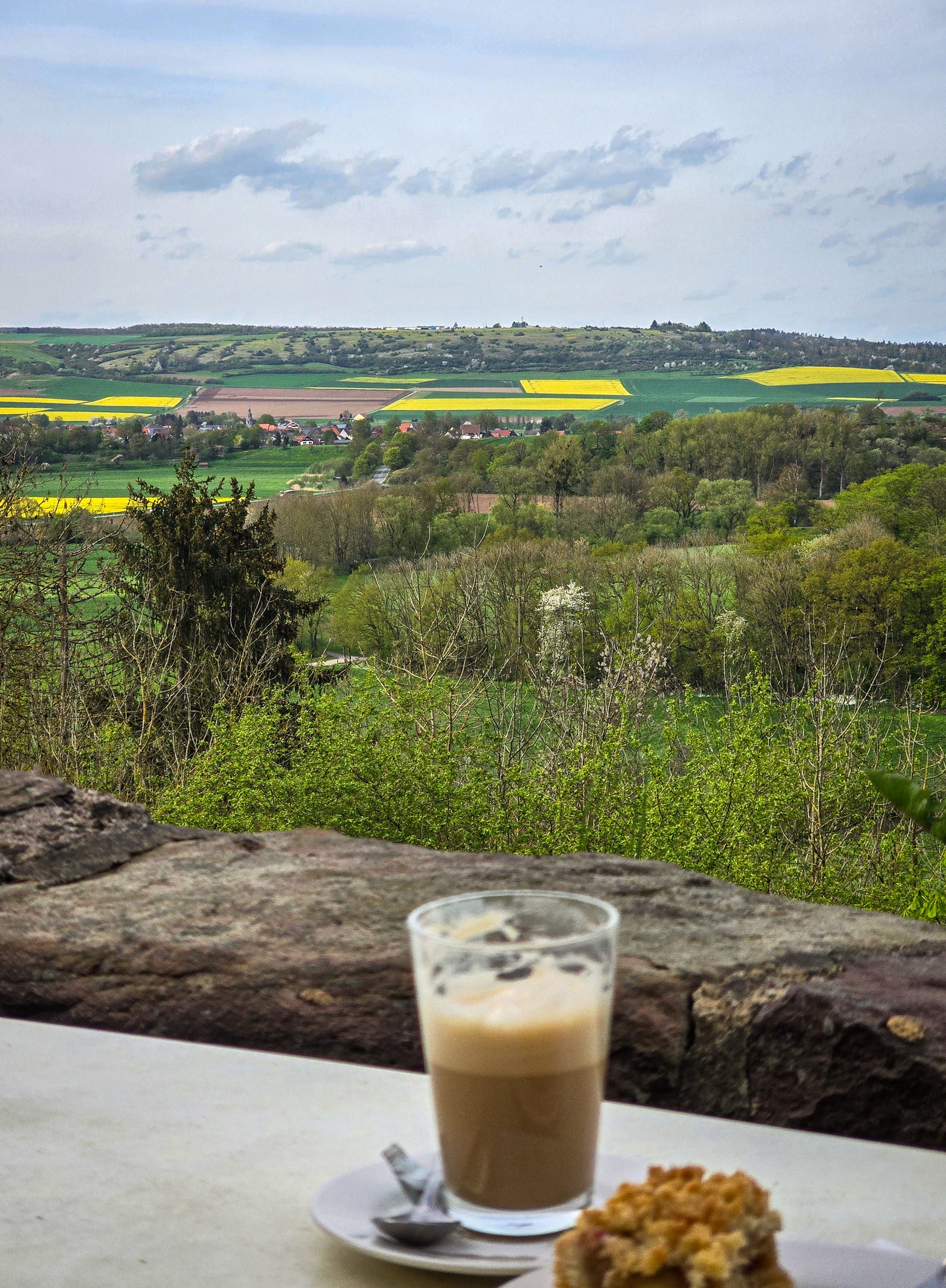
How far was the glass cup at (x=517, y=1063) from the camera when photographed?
0.78 metres

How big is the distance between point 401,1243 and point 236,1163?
0.72 feet

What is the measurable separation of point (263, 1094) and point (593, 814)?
5.05 m

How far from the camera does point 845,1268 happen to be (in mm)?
667

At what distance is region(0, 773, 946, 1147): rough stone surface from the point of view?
1646mm

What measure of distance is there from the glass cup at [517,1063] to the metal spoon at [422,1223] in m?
0.01

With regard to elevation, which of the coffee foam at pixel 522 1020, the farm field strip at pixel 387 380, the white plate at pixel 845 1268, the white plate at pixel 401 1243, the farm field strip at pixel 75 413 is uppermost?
the farm field strip at pixel 387 380

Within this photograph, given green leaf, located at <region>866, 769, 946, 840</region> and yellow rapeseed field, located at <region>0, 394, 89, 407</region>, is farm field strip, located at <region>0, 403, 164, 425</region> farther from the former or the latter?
green leaf, located at <region>866, 769, 946, 840</region>

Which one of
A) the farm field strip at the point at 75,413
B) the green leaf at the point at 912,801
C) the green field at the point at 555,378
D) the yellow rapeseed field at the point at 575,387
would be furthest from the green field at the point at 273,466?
the green leaf at the point at 912,801

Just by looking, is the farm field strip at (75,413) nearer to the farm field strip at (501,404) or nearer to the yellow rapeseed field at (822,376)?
the farm field strip at (501,404)

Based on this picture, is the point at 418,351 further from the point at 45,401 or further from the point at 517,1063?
the point at 517,1063

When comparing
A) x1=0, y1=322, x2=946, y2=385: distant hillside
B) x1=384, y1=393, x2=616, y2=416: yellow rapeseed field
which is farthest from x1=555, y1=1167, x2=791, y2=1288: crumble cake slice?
x1=384, y1=393, x2=616, y2=416: yellow rapeseed field

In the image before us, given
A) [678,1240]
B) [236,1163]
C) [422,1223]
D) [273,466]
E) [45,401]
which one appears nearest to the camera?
[678,1240]

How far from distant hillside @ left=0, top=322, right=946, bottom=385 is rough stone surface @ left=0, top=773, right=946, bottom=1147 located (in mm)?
51427

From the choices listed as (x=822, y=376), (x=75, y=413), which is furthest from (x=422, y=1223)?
(x=822, y=376)
